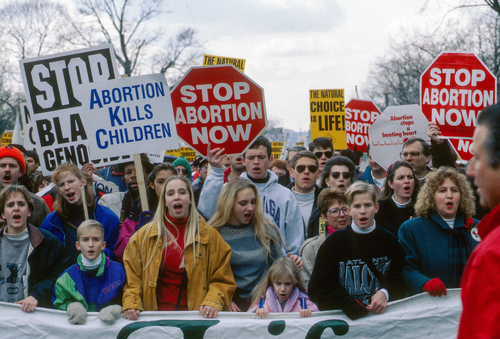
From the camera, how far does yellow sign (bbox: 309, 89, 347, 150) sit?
9258mm

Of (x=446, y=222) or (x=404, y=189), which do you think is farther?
(x=404, y=189)

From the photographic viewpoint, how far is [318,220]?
16.1 feet

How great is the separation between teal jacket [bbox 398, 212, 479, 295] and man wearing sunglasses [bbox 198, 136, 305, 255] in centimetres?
98

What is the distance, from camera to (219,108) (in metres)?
5.07

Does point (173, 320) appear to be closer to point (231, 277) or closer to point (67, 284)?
point (231, 277)

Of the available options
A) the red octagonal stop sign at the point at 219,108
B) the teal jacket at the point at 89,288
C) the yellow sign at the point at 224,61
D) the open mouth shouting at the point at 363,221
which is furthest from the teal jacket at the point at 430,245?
the yellow sign at the point at 224,61

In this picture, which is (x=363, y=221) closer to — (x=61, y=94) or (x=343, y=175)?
(x=343, y=175)

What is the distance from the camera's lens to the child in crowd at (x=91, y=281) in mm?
3844

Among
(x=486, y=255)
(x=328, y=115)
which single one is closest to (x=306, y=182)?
(x=486, y=255)

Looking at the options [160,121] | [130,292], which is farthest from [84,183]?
[130,292]

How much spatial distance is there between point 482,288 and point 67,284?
3.20 meters

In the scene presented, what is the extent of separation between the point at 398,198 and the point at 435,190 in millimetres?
871

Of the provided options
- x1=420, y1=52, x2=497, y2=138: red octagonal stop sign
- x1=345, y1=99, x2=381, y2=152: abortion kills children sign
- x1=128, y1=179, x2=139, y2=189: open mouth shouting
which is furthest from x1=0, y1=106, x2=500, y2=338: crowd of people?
x1=345, y1=99, x2=381, y2=152: abortion kills children sign

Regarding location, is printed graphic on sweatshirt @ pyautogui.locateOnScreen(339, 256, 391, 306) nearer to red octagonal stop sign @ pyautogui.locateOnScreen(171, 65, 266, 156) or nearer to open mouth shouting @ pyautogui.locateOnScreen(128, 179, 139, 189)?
red octagonal stop sign @ pyautogui.locateOnScreen(171, 65, 266, 156)
